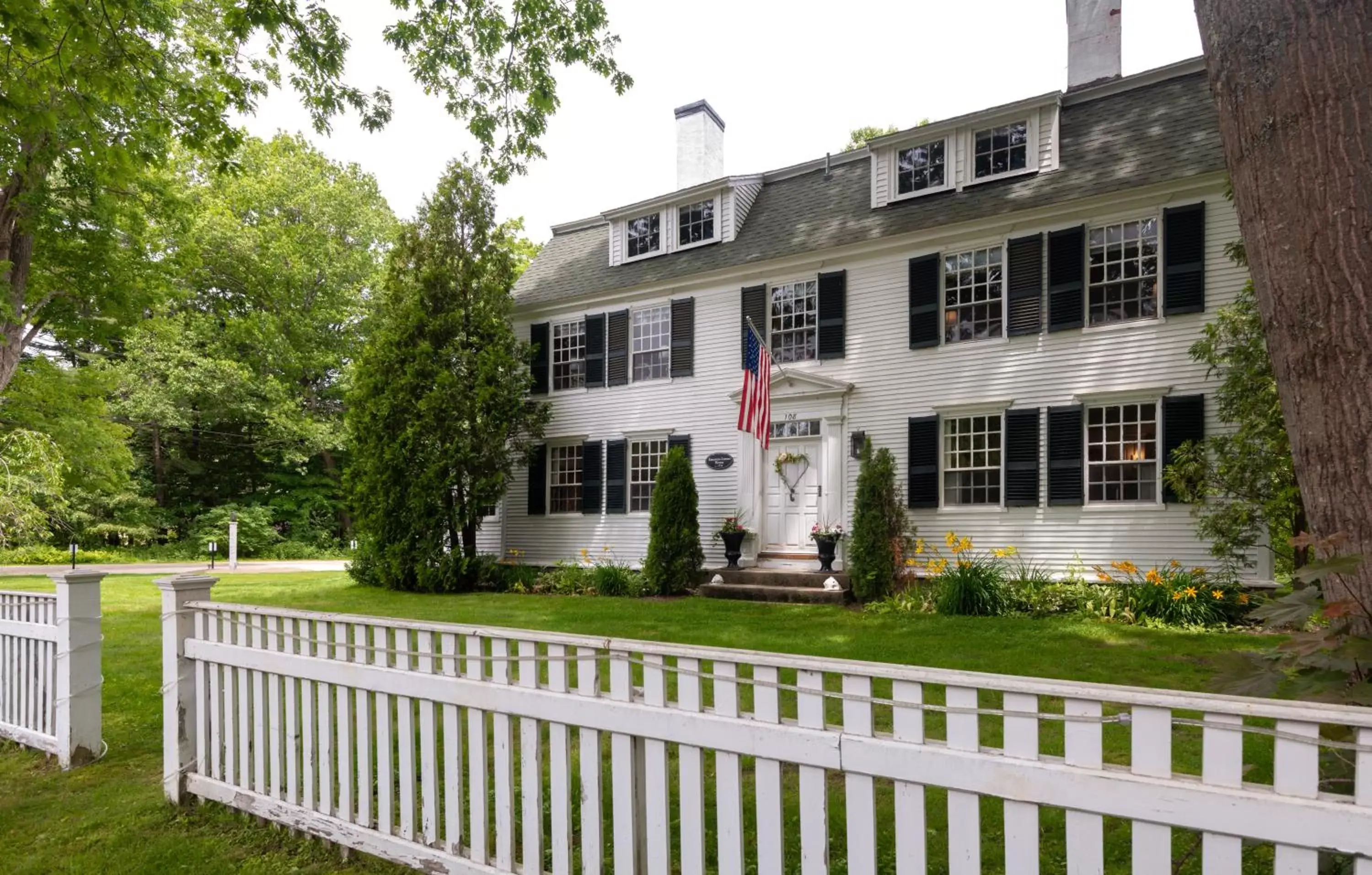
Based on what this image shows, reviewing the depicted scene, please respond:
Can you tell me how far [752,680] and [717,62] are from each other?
26.3ft

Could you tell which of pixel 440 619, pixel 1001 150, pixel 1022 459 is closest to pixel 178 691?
pixel 440 619

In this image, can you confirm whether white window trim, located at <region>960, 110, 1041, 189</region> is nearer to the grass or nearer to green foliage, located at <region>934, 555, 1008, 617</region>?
green foliage, located at <region>934, 555, 1008, 617</region>

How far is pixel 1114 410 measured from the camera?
10109mm

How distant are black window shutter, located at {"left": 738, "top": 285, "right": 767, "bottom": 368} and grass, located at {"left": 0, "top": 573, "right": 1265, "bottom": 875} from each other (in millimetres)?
4535

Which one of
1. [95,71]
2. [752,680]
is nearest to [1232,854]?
[752,680]

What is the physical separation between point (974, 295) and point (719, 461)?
15.2ft

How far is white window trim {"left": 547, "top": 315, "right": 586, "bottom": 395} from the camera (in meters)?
14.8

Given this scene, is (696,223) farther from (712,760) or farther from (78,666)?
(78,666)

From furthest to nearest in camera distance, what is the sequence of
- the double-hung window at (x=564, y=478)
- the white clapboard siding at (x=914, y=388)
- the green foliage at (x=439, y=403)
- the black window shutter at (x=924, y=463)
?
the double-hung window at (x=564, y=478) → the green foliage at (x=439, y=403) → the black window shutter at (x=924, y=463) → the white clapboard siding at (x=914, y=388)

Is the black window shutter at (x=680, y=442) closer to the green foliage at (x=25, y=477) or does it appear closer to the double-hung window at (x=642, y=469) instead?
the double-hung window at (x=642, y=469)

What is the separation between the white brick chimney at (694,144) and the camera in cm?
1553

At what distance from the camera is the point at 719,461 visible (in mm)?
12922

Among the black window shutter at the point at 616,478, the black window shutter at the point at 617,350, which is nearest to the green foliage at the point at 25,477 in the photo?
the black window shutter at the point at 616,478

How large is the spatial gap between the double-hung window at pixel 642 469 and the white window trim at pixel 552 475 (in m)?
1.01
